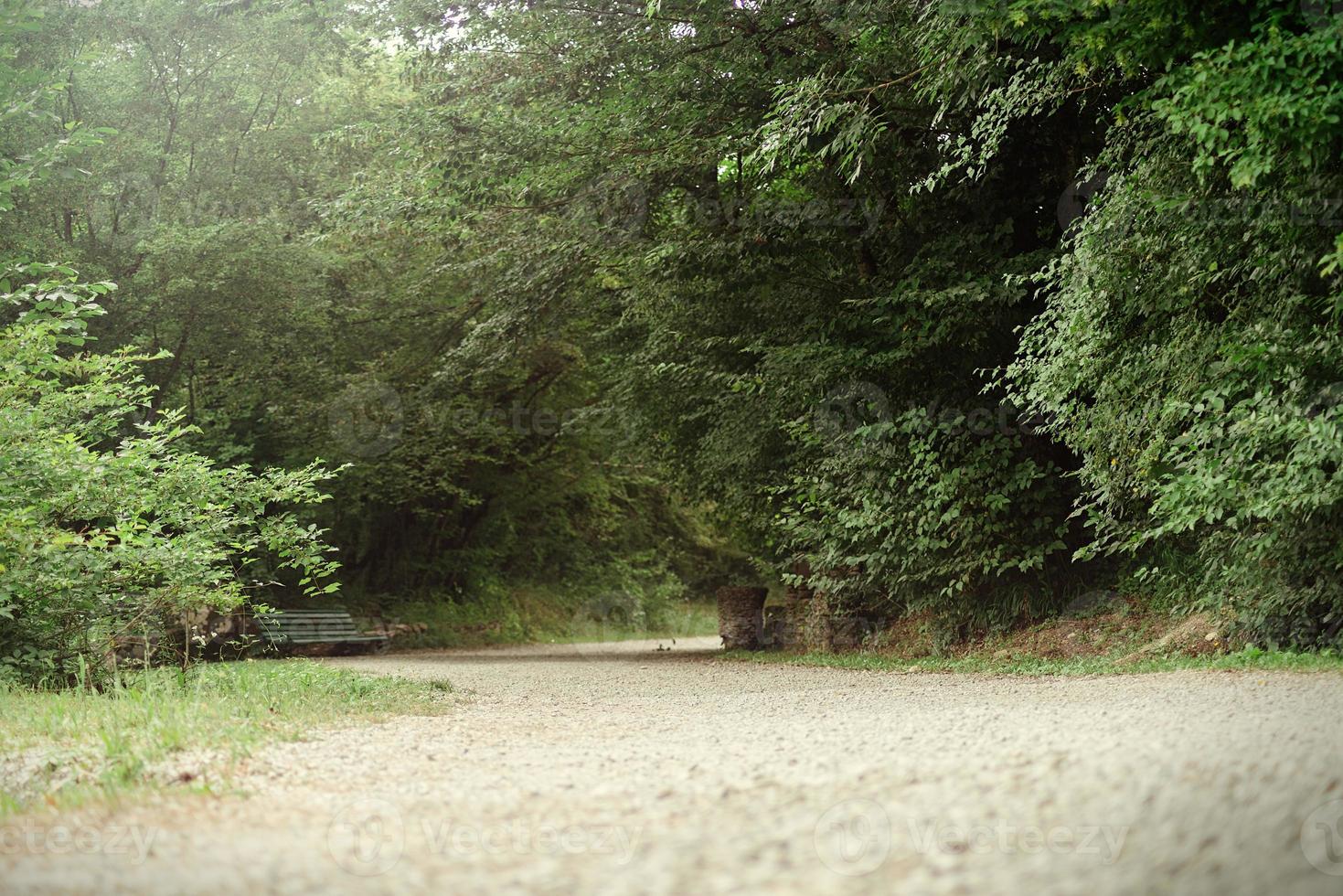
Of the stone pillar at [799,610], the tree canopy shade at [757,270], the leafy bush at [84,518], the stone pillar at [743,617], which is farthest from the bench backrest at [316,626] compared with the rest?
the leafy bush at [84,518]

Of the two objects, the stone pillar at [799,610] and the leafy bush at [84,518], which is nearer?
the leafy bush at [84,518]

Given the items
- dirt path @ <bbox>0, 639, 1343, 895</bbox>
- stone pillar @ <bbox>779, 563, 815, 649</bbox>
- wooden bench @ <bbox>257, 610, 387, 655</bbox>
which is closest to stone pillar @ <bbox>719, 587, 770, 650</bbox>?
stone pillar @ <bbox>779, 563, 815, 649</bbox>

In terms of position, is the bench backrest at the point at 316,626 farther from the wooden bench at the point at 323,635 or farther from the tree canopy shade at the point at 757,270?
the tree canopy shade at the point at 757,270

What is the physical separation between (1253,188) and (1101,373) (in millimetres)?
2025

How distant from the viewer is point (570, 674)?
12852 mm

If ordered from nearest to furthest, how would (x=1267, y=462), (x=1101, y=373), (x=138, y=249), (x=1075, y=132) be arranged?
1. (x=1267, y=462)
2. (x=1101, y=373)
3. (x=1075, y=132)
4. (x=138, y=249)

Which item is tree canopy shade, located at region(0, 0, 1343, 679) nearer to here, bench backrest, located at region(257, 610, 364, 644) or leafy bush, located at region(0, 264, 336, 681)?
bench backrest, located at region(257, 610, 364, 644)

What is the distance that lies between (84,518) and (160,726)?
4226 mm

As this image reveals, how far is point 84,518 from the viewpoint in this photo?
9070 mm

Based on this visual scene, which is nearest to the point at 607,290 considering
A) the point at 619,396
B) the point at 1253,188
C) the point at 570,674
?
the point at 619,396

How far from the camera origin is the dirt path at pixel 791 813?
2.73 meters

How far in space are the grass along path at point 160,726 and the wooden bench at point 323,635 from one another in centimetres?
1037

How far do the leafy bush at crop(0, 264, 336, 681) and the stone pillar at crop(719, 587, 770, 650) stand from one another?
9.11 metres

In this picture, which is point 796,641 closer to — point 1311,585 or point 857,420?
point 857,420
